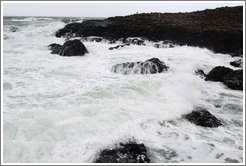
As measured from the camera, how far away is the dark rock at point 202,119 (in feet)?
17.6

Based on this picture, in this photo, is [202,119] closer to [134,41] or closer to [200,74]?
[200,74]

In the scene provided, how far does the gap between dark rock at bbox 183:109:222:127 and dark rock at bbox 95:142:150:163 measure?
5.62 feet

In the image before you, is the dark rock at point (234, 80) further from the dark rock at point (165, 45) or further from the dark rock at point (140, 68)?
the dark rock at point (165, 45)

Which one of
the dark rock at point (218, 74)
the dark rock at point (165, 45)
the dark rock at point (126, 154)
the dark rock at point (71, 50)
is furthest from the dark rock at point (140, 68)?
the dark rock at point (165, 45)

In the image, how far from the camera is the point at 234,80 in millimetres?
7965

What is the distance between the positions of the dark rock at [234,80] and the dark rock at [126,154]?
4928 millimetres

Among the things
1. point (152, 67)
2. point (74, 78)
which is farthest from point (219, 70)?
point (74, 78)

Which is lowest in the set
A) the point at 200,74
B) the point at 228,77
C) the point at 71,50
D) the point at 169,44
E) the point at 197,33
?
the point at 200,74

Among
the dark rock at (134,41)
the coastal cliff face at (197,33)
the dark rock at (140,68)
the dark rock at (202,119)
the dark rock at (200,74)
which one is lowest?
the dark rock at (202,119)

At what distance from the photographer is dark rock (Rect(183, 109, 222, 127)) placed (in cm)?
537

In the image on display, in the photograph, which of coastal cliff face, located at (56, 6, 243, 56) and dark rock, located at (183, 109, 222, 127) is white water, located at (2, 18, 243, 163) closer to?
dark rock, located at (183, 109, 222, 127)

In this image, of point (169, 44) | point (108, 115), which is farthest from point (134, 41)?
point (108, 115)

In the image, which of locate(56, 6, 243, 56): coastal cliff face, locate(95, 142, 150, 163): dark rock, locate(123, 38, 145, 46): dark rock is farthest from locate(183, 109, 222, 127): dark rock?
locate(123, 38, 145, 46): dark rock

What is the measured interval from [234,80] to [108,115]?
4751 mm
